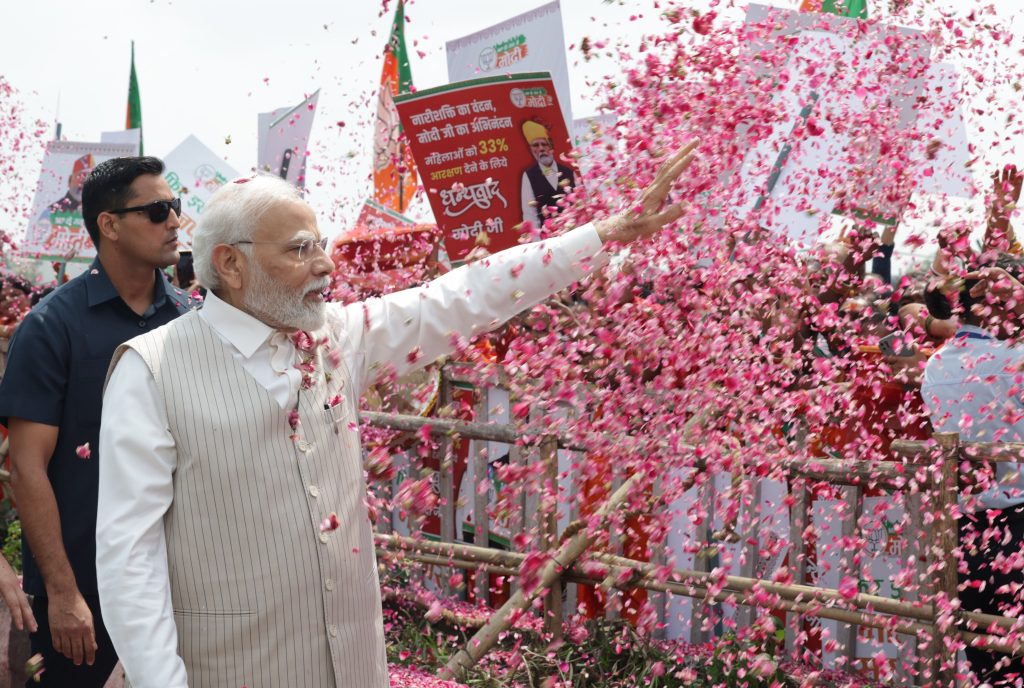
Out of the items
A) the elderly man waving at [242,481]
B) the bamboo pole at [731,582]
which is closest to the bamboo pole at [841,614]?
the bamboo pole at [731,582]

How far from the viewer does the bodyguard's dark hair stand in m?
3.28

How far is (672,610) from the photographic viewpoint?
15.5 feet

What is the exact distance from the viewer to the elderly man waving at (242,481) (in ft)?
7.27

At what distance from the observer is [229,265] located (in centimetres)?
242

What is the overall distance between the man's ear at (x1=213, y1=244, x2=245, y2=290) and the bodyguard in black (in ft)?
3.00

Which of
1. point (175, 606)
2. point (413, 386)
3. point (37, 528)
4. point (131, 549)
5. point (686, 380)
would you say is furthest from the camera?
point (413, 386)

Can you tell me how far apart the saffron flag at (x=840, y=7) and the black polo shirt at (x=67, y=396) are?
9.28ft

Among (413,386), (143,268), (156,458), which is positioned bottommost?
(413,386)

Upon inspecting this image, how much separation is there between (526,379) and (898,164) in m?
1.56

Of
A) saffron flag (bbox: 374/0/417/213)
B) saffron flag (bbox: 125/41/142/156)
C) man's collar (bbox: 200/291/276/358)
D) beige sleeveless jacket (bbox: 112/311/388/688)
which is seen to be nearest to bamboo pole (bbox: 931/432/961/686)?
beige sleeveless jacket (bbox: 112/311/388/688)

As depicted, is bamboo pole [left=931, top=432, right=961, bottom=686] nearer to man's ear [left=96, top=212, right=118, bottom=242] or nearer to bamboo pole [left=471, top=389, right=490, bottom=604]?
bamboo pole [left=471, top=389, right=490, bottom=604]

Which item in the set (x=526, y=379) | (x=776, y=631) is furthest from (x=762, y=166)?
(x=776, y=631)

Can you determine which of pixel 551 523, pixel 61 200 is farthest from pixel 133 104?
pixel 551 523

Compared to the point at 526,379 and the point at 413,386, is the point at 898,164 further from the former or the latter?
the point at 413,386
